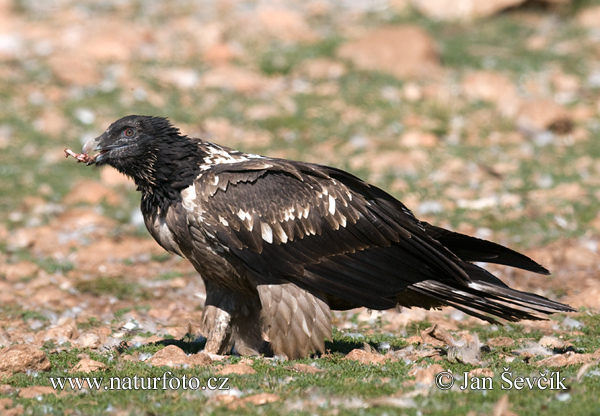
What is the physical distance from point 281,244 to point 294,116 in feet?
27.8

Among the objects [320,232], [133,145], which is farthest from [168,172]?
[320,232]

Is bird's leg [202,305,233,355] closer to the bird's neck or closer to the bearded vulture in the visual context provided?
the bearded vulture

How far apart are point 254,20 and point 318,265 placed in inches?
539

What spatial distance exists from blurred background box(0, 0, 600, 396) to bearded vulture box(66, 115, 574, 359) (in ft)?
4.55

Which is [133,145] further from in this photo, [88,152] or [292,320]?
[292,320]

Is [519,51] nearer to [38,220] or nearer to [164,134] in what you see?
[38,220]

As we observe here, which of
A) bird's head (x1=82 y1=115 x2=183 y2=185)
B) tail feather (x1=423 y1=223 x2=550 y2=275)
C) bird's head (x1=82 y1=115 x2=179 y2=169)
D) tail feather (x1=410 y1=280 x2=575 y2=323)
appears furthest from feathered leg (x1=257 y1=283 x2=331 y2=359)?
bird's head (x1=82 y1=115 x2=179 y2=169)

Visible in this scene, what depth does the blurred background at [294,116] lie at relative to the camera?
972 centimetres

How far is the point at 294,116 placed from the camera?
14.8 m

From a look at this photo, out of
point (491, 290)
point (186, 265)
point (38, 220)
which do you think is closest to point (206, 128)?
point (38, 220)

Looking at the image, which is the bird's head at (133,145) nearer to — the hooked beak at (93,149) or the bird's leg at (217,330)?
the hooked beak at (93,149)

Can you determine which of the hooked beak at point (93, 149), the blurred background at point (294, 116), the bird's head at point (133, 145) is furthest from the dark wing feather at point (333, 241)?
the blurred background at point (294, 116)

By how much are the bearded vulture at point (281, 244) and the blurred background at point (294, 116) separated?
54.6 inches

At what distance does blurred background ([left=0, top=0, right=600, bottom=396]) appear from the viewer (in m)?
9.72
